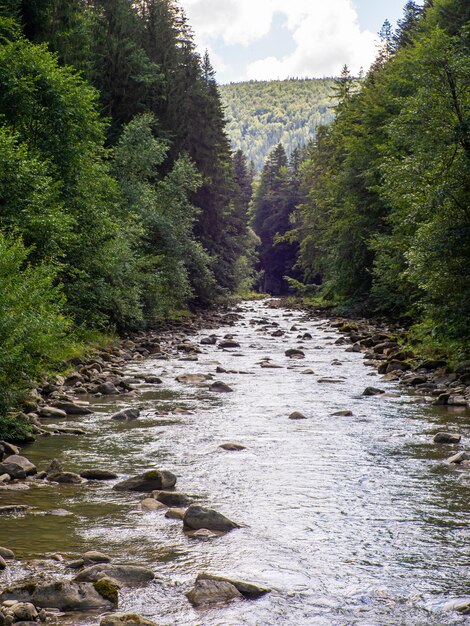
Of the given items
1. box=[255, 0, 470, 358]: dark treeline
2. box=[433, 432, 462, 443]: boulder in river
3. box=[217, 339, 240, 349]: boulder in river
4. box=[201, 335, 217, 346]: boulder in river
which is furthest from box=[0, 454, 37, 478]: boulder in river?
box=[201, 335, 217, 346]: boulder in river

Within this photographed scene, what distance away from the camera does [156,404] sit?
44.1ft

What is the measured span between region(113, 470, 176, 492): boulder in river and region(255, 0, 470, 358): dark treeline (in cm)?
954

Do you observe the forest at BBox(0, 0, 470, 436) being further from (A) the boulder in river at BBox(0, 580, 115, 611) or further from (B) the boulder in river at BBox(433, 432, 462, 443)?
(B) the boulder in river at BBox(433, 432, 462, 443)

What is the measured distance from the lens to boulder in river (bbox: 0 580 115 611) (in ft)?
15.9

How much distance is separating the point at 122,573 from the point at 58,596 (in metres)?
0.60

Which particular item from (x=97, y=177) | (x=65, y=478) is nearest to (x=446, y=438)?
(x=65, y=478)

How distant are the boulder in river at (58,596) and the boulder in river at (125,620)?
32cm

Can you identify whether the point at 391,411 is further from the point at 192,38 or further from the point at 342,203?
the point at 192,38

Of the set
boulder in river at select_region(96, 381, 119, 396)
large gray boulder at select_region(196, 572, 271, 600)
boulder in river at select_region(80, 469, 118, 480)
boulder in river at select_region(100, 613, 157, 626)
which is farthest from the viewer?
boulder in river at select_region(96, 381, 119, 396)


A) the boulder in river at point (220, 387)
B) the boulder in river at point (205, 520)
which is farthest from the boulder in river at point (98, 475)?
the boulder in river at point (220, 387)

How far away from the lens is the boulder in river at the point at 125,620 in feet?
14.7

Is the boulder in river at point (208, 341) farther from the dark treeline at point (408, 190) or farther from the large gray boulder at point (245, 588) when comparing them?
the large gray boulder at point (245, 588)

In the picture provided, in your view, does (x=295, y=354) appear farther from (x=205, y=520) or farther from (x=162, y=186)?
(x=162, y=186)

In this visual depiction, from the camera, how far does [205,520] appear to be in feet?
21.6
